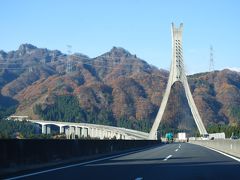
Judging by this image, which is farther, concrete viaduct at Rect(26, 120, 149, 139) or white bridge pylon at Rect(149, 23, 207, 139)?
concrete viaduct at Rect(26, 120, 149, 139)

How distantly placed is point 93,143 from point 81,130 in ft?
392

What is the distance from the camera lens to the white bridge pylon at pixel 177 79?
112 metres

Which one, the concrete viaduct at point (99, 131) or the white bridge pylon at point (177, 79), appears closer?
the white bridge pylon at point (177, 79)

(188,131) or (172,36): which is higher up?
(172,36)

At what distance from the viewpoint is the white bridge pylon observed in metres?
112

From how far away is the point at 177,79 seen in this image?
380 ft

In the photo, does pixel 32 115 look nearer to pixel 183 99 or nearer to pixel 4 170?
pixel 183 99

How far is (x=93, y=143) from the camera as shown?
33.1m

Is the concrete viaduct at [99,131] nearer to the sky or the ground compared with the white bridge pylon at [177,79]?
nearer to the ground

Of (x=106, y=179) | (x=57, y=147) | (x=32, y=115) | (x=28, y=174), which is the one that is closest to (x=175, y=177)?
(x=106, y=179)

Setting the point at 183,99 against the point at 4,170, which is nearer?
the point at 4,170

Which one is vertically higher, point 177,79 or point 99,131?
point 177,79

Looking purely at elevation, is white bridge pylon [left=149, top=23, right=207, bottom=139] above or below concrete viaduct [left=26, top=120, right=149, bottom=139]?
above

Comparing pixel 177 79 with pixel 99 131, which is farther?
pixel 99 131
